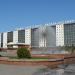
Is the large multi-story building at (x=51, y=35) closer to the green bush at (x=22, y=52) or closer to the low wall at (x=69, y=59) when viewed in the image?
the low wall at (x=69, y=59)

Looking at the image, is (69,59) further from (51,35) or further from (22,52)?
(51,35)

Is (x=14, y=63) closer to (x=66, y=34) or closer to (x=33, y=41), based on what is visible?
(x=66, y=34)

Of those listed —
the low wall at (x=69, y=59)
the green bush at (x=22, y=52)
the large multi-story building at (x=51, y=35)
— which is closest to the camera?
the green bush at (x=22, y=52)

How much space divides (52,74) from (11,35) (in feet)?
341

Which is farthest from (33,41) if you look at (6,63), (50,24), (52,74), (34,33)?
(52,74)

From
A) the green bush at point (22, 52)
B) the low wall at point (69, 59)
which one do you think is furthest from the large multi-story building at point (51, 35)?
the green bush at point (22, 52)

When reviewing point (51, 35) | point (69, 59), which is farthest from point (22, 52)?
point (51, 35)

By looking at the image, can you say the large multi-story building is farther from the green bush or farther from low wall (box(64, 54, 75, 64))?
the green bush

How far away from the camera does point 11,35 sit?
4560 inches

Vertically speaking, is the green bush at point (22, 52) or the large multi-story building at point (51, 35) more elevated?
the large multi-story building at point (51, 35)

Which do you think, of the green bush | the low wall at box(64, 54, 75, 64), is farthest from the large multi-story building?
the green bush

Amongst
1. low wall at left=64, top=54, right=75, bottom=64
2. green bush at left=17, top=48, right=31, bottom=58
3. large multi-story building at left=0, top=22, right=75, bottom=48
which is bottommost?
low wall at left=64, top=54, right=75, bottom=64

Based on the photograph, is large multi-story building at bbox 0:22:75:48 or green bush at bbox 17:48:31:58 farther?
large multi-story building at bbox 0:22:75:48

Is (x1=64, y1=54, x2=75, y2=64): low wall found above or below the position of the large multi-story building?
below
